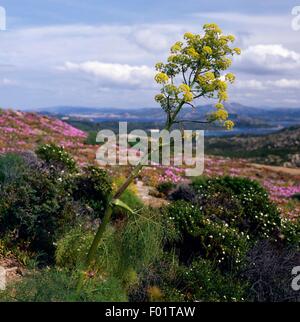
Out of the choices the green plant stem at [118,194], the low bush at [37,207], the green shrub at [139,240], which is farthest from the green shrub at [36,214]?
the green plant stem at [118,194]

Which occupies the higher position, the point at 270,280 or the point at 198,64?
the point at 198,64

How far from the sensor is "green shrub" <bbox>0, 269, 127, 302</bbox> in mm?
6762

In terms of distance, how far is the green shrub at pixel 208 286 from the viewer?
29.5 ft

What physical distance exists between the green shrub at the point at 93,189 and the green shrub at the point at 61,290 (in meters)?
4.79

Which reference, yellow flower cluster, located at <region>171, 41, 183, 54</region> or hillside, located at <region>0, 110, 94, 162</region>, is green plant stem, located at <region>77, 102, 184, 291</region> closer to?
yellow flower cluster, located at <region>171, 41, 183, 54</region>

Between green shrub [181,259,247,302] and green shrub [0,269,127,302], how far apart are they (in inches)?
75.7

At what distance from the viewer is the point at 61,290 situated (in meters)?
6.89

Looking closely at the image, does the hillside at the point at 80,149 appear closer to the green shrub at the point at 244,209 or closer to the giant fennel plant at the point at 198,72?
the green shrub at the point at 244,209

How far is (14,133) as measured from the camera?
109 feet

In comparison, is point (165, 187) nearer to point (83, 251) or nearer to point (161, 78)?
point (83, 251)

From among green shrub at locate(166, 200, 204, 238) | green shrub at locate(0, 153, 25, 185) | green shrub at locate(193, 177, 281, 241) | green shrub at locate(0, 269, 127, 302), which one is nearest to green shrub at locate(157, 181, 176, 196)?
green shrub at locate(193, 177, 281, 241)

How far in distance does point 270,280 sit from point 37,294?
15.1ft
